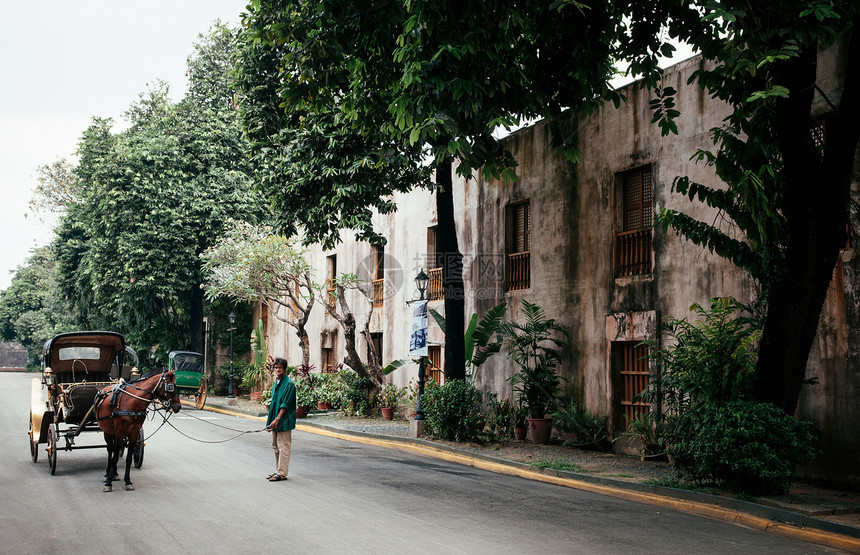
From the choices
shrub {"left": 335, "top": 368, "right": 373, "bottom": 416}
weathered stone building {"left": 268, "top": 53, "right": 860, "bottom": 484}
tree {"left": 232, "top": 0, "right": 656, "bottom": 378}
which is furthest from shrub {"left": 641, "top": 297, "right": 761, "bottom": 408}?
shrub {"left": 335, "top": 368, "right": 373, "bottom": 416}

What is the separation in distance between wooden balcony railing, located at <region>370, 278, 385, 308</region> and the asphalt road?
1237cm

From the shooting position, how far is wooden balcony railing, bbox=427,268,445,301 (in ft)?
72.7

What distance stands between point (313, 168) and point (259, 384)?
20.0 metres

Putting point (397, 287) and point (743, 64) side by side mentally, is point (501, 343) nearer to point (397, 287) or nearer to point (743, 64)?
point (397, 287)

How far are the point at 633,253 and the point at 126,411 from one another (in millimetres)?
9995

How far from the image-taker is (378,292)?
25.7 metres

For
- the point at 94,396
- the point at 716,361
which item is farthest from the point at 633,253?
the point at 94,396

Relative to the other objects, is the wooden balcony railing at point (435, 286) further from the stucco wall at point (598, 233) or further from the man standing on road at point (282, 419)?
→ the man standing on road at point (282, 419)

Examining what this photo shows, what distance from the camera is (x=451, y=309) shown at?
17.0m

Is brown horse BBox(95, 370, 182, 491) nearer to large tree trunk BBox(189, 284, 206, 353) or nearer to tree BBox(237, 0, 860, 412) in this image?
tree BBox(237, 0, 860, 412)

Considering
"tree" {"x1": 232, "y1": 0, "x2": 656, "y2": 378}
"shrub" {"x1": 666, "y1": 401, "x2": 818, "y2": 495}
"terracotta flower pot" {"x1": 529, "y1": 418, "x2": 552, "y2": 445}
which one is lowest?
"terracotta flower pot" {"x1": 529, "y1": 418, "x2": 552, "y2": 445}

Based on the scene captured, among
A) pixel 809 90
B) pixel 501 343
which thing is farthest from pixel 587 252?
pixel 809 90

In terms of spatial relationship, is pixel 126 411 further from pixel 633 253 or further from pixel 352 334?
pixel 352 334

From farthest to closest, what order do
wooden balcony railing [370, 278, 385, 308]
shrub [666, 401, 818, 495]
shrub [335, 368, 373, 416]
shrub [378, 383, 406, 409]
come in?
wooden balcony railing [370, 278, 385, 308], shrub [335, 368, 373, 416], shrub [378, 383, 406, 409], shrub [666, 401, 818, 495]
